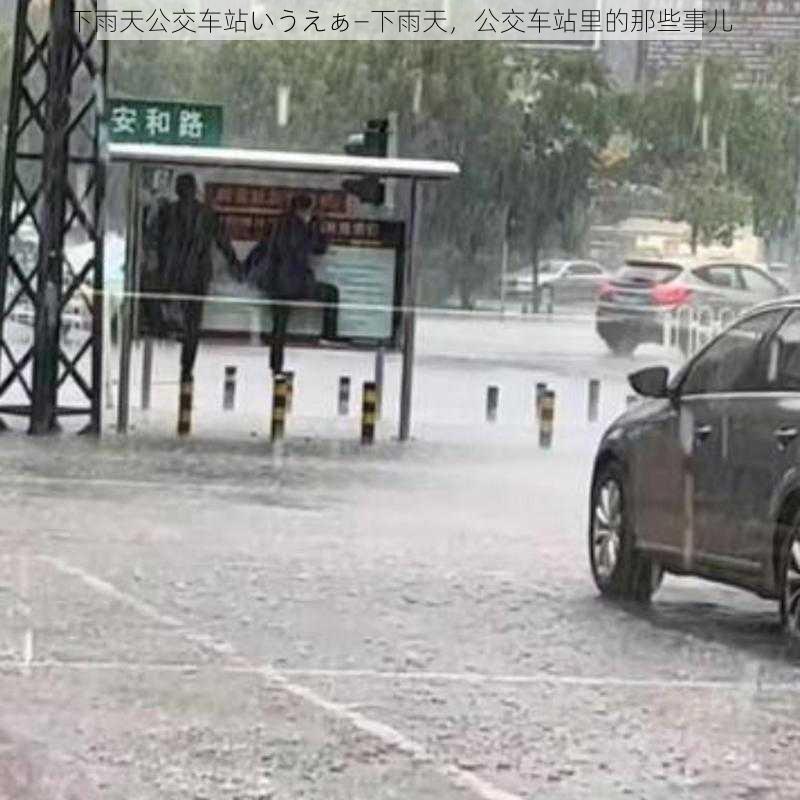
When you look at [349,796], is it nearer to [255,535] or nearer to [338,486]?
[255,535]

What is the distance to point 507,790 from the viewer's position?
21.3 ft

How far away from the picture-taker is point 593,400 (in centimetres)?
2406

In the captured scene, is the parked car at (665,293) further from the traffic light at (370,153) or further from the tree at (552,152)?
the traffic light at (370,153)

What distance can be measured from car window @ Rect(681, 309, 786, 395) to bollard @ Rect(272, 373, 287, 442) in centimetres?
959

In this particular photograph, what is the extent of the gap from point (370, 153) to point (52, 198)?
3.95 m

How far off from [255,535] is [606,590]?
2970 millimetres

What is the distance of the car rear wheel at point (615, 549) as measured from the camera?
1045 cm

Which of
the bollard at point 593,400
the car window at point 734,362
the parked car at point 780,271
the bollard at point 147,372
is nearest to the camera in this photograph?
the car window at point 734,362

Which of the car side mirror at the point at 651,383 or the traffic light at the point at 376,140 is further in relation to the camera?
the traffic light at the point at 376,140

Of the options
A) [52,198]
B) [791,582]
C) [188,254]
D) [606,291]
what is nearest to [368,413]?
[188,254]

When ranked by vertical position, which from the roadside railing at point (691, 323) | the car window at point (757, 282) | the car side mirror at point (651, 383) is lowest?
the roadside railing at point (691, 323)

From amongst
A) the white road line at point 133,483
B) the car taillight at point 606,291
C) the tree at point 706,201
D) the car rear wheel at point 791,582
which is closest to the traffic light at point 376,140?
the white road line at point 133,483

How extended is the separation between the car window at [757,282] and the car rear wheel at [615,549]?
16838mm

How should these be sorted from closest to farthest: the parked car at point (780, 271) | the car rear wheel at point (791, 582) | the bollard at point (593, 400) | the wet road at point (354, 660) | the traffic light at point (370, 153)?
the wet road at point (354, 660)
the car rear wheel at point (791, 582)
the traffic light at point (370, 153)
the bollard at point (593, 400)
the parked car at point (780, 271)
